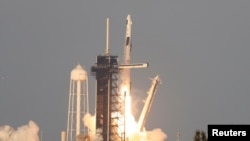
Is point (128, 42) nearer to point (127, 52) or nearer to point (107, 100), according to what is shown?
point (127, 52)

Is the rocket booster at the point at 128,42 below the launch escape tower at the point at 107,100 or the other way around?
the other way around

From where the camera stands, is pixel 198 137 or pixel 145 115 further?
pixel 145 115

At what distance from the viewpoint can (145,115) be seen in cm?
10725

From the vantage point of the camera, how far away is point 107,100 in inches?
4033

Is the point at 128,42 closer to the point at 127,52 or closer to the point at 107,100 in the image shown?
the point at 127,52

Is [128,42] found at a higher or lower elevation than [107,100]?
higher

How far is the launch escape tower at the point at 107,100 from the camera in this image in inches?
4031

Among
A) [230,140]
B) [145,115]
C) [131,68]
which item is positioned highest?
[131,68]

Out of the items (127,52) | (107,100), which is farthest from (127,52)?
(107,100)

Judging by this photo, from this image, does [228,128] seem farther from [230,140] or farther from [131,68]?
[131,68]

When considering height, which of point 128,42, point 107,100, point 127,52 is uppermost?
point 128,42

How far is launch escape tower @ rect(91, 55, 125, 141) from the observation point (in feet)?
336

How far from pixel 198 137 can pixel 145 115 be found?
40.1 m

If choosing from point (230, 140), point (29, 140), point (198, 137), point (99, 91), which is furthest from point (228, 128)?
point (29, 140)
